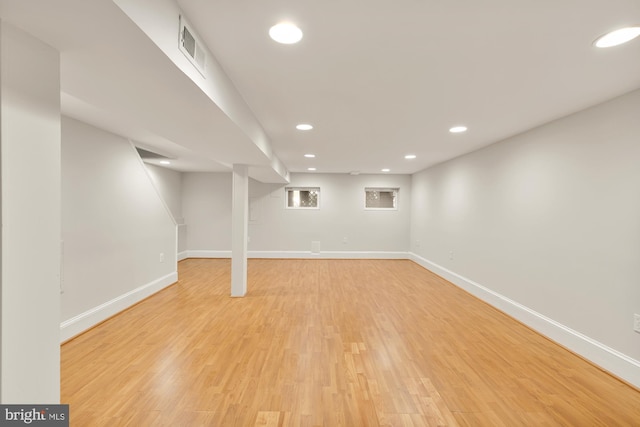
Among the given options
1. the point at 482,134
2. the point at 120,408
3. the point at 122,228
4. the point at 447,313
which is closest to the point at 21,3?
the point at 120,408

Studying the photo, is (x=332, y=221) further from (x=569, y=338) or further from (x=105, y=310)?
(x=569, y=338)

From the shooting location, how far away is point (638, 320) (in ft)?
6.93

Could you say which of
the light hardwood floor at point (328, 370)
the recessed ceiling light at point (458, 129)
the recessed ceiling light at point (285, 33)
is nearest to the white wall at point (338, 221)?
the light hardwood floor at point (328, 370)

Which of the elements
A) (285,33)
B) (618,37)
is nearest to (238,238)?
(285,33)

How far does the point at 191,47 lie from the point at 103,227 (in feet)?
9.49

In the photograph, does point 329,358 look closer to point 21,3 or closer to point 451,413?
point 451,413

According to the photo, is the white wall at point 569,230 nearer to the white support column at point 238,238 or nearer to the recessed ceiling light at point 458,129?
the recessed ceiling light at point 458,129

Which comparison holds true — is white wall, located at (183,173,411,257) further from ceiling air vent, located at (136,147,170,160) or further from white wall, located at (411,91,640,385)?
white wall, located at (411,91,640,385)

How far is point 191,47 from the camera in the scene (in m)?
1.35

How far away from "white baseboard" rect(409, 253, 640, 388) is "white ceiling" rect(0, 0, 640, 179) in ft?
7.02

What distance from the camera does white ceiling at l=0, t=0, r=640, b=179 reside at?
1188 millimetres

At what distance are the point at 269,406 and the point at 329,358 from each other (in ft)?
2.41

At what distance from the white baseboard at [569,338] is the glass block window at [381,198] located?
137 inches

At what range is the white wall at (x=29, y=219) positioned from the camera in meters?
0.89
